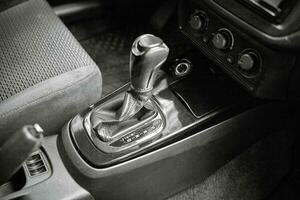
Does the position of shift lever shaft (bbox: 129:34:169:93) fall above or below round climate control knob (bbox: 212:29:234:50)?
above

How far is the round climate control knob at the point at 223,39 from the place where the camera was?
107 centimetres

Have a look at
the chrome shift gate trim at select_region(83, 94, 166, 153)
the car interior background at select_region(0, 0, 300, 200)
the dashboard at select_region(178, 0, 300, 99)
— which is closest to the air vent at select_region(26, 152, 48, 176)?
the car interior background at select_region(0, 0, 300, 200)

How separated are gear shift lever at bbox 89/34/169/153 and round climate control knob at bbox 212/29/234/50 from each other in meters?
0.23

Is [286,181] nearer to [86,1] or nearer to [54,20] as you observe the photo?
[54,20]

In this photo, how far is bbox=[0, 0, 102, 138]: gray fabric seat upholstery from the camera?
97 centimetres

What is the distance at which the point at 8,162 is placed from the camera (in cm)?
74

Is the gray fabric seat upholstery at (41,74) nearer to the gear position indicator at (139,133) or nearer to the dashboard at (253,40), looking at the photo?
the gear position indicator at (139,133)

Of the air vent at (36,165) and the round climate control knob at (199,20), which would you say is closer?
the air vent at (36,165)

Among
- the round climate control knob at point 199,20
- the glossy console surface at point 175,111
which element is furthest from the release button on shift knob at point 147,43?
the round climate control knob at point 199,20

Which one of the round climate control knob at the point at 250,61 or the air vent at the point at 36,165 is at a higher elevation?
the round climate control knob at the point at 250,61

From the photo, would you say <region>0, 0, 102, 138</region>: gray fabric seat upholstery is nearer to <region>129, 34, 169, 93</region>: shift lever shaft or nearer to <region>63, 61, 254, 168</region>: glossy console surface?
<region>63, 61, 254, 168</region>: glossy console surface

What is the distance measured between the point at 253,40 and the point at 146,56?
0.94ft

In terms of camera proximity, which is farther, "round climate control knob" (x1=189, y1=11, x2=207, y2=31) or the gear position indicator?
"round climate control knob" (x1=189, y1=11, x2=207, y2=31)

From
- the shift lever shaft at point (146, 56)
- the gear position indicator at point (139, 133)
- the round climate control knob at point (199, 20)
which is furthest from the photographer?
the round climate control knob at point (199, 20)
